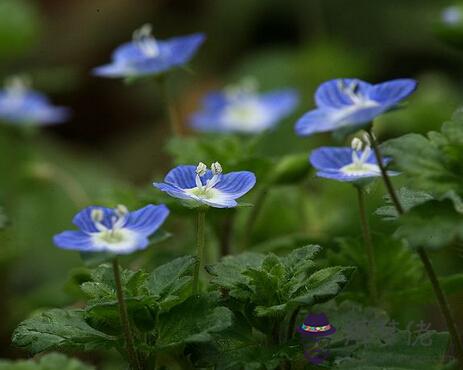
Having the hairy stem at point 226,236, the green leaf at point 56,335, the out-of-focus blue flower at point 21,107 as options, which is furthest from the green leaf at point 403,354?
the out-of-focus blue flower at point 21,107

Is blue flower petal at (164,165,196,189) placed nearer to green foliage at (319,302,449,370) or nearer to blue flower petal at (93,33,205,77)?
green foliage at (319,302,449,370)

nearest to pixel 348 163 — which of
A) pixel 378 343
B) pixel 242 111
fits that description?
pixel 378 343

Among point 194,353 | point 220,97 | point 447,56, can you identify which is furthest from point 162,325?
point 447,56

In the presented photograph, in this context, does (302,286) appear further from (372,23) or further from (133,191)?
(372,23)

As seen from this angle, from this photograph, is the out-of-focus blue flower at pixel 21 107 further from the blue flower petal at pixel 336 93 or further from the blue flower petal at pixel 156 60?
the blue flower petal at pixel 336 93

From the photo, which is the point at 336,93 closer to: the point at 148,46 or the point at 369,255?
the point at 369,255
